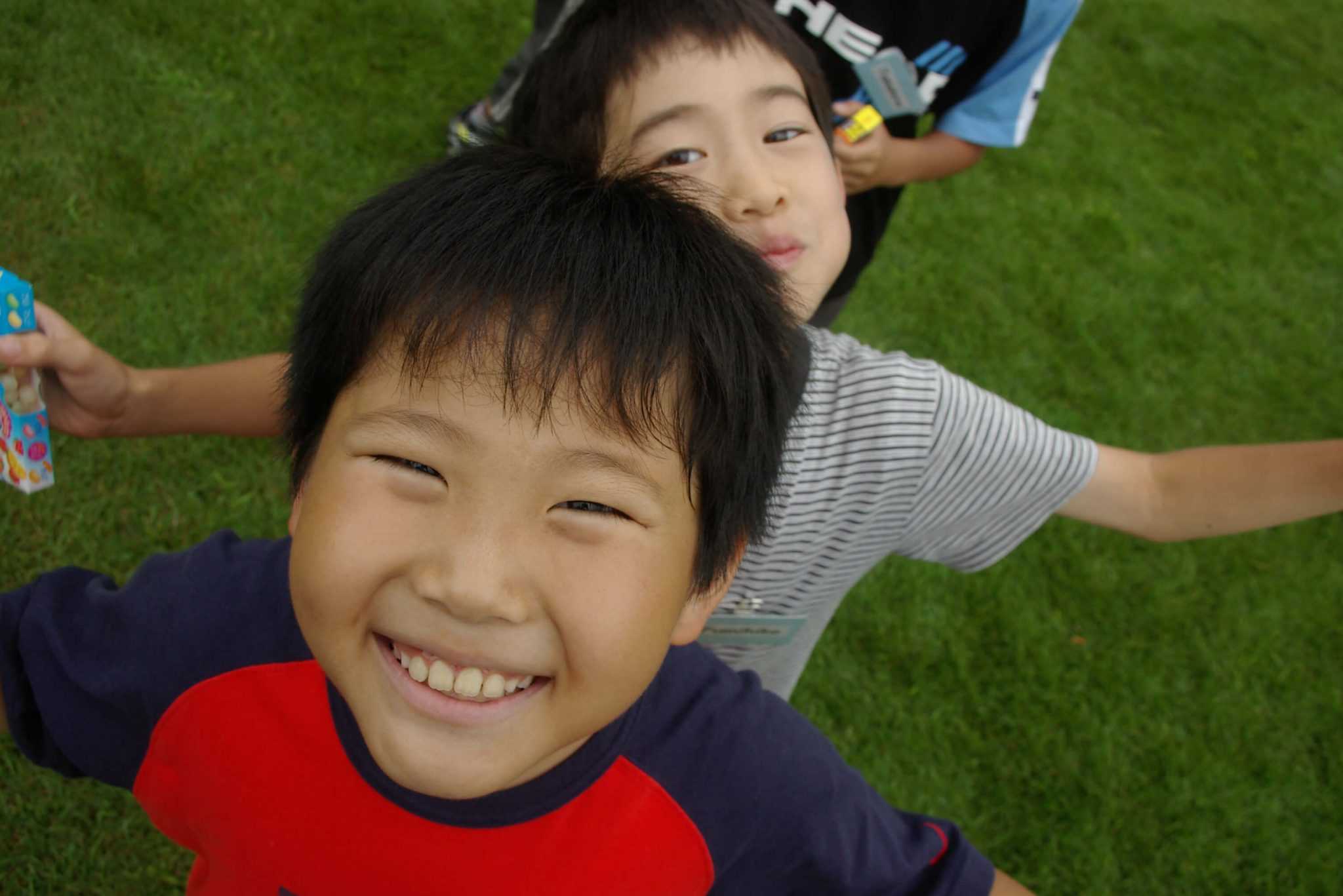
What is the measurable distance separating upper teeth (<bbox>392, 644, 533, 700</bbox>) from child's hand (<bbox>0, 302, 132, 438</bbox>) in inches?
28.9

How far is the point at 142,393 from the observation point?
1.50 metres

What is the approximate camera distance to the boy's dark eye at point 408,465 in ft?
2.83

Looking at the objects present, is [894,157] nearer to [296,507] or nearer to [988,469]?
[988,469]

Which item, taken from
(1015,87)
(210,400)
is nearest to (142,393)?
(210,400)

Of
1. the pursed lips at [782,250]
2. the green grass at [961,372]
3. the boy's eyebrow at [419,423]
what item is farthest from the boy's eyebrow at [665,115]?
the green grass at [961,372]

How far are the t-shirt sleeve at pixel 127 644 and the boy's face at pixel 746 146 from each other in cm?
73

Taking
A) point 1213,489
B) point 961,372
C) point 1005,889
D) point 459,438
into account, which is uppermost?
point 459,438

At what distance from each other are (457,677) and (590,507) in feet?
0.65

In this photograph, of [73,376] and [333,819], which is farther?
[73,376]

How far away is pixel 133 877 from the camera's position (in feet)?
6.41

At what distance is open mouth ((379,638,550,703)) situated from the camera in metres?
0.89

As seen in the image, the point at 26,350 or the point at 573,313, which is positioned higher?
the point at 573,313

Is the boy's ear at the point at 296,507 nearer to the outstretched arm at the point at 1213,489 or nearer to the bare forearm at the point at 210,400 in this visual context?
the bare forearm at the point at 210,400

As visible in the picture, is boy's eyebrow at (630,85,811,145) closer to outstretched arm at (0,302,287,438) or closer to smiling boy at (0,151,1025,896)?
smiling boy at (0,151,1025,896)
